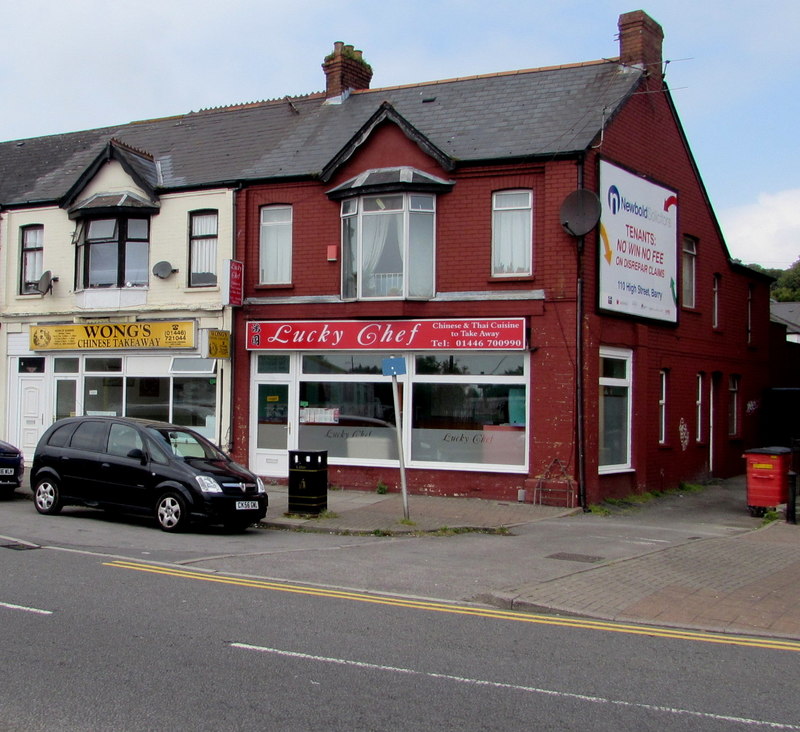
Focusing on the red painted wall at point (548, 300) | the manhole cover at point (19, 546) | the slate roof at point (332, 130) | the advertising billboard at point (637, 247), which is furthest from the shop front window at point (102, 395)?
the advertising billboard at point (637, 247)

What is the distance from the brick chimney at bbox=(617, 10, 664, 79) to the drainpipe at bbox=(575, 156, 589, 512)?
3.99m

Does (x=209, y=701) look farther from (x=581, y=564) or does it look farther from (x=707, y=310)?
(x=707, y=310)

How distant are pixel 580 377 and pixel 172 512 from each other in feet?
26.0

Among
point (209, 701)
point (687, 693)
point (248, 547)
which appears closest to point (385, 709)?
point (209, 701)

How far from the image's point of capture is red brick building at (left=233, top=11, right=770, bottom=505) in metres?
17.3

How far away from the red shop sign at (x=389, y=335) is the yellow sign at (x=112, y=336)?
73.6 inches

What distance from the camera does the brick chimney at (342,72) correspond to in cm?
2234

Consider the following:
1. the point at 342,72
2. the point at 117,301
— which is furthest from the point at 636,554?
the point at 342,72

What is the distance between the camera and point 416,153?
1848cm

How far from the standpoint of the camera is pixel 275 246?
19.9 m

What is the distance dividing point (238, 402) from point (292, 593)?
11127 millimetres

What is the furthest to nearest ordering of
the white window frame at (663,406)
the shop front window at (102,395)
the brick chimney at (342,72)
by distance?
the brick chimney at (342,72)
the shop front window at (102,395)
the white window frame at (663,406)

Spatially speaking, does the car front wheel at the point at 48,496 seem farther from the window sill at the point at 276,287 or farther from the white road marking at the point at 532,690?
the white road marking at the point at 532,690

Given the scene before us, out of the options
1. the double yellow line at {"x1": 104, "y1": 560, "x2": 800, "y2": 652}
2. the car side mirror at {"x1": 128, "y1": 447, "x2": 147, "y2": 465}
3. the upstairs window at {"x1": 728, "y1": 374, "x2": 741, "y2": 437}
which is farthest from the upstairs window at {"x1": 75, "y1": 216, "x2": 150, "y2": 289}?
the upstairs window at {"x1": 728, "y1": 374, "x2": 741, "y2": 437}
